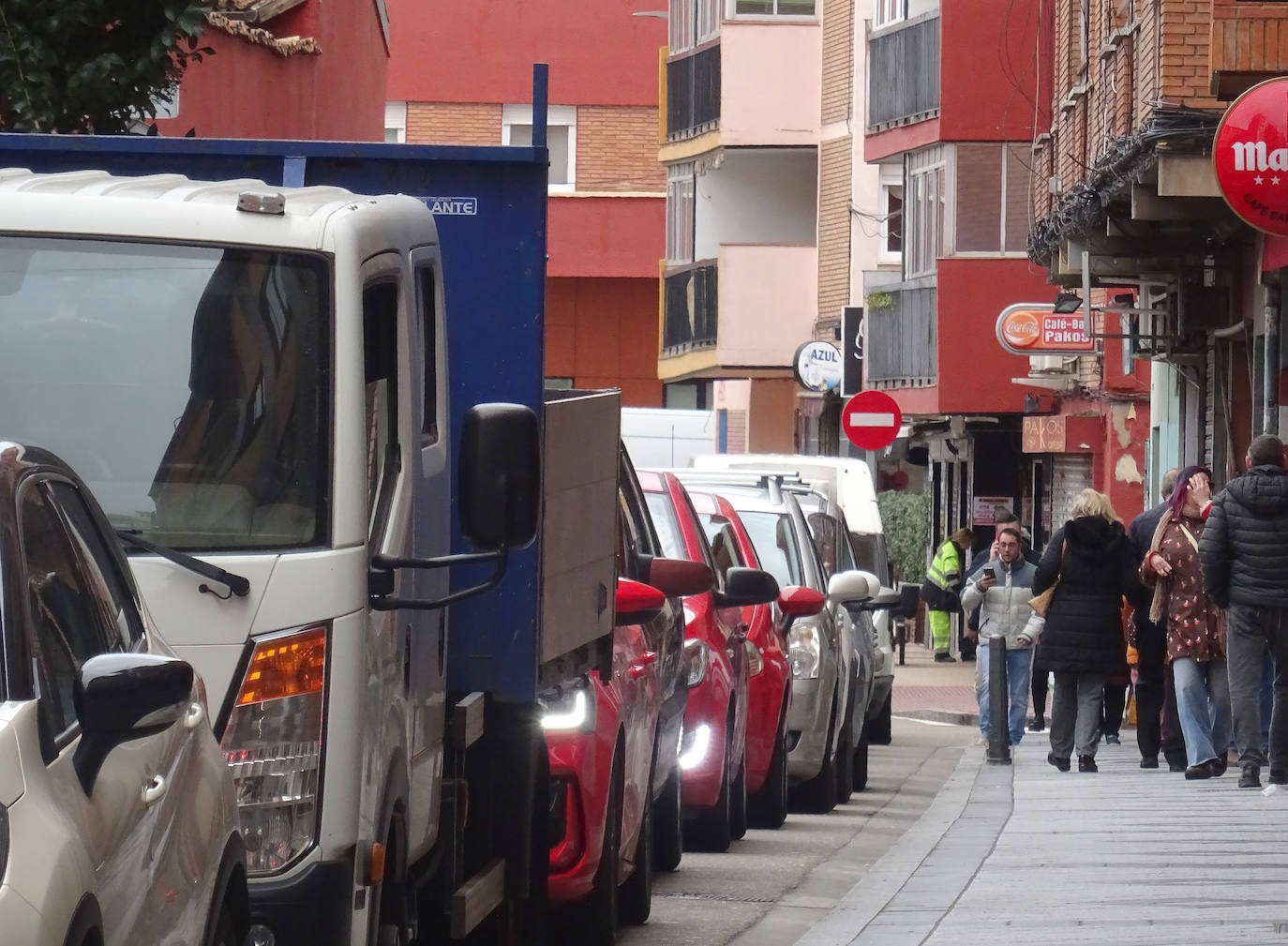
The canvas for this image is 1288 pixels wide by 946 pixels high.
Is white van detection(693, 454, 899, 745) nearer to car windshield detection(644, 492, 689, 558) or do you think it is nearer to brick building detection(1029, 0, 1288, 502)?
brick building detection(1029, 0, 1288, 502)

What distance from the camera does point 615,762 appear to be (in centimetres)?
890

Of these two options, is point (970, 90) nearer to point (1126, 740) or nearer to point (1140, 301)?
point (1140, 301)

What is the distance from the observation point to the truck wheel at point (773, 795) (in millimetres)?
13875

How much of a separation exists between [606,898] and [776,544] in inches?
271

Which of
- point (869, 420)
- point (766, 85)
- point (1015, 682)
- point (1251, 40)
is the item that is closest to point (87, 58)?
point (1251, 40)

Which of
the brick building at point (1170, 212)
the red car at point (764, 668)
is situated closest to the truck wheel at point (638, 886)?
the red car at point (764, 668)

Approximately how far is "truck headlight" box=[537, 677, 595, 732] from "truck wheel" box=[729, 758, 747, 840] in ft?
13.6

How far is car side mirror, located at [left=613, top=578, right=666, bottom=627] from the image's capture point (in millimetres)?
9312

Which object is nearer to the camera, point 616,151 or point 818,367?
point 818,367

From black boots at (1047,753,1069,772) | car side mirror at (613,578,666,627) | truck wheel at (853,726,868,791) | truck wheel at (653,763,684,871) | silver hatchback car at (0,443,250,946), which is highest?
silver hatchback car at (0,443,250,946)

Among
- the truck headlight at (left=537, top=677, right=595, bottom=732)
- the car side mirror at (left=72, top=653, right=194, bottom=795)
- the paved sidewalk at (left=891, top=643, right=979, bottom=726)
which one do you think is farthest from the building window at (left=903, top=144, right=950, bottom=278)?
the car side mirror at (left=72, top=653, right=194, bottom=795)

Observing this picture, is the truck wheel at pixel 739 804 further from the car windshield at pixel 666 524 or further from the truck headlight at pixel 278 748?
the truck headlight at pixel 278 748

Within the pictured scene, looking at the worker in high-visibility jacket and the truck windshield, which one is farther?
the worker in high-visibility jacket

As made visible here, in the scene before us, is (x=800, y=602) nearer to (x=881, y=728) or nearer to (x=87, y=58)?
(x=87, y=58)
